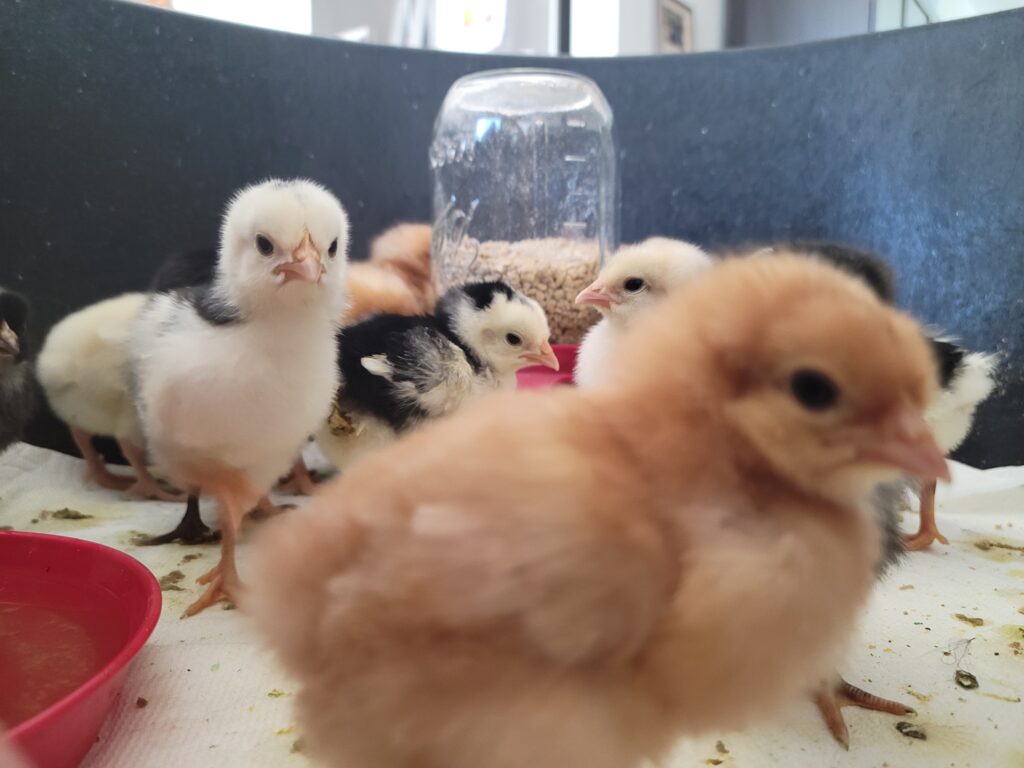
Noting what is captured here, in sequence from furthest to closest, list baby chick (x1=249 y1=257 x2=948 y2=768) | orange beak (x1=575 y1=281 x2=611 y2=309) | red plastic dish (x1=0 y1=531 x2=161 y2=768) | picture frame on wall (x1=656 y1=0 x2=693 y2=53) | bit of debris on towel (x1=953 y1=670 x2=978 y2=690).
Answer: picture frame on wall (x1=656 y1=0 x2=693 y2=53) → orange beak (x1=575 y1=281 x2=611 y2=309) → bit of debris on towel (x1=953 y1=670 x2=978 y2=690) → red plastic dish (x1=0 y1=531 x2=161 y2=768) → baby chick (x1=249 y1=257 x2=948 y2=768)

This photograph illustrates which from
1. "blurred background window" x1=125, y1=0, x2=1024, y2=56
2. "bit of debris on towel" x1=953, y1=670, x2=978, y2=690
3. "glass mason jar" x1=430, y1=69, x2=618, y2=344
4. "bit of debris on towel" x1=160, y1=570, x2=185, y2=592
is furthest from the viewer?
"blurred background window" x1=125, y1=0, x2=1024, y2=56

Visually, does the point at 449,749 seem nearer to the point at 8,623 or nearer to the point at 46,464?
the point at 8,623

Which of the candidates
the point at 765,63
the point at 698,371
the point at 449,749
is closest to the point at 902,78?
the point at 765,63

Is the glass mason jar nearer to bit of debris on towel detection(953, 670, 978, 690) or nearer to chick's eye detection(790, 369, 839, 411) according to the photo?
bit of debris on towel detection(953, 670, 978, 690)

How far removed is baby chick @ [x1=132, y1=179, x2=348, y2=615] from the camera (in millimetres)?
1130

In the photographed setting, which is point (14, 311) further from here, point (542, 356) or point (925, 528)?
point (925, 528)

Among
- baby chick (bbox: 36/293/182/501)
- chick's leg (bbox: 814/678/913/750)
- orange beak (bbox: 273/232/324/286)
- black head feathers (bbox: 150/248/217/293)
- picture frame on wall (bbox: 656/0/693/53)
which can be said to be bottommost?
chick's leg (bbox: 814/678/913/750)

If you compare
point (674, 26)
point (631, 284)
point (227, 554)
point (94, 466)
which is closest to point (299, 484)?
point (94, 466)

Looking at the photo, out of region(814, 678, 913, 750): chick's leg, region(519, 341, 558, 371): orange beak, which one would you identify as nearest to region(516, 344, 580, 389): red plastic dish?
region(519, 341, 558, 371): orange beak

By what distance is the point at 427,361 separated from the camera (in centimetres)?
131

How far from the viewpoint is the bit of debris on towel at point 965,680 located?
0.96 meters

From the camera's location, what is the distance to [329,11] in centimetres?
333

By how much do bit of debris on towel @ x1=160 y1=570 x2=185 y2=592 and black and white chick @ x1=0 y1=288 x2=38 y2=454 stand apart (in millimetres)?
499

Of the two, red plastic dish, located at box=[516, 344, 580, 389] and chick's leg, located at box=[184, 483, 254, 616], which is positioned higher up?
red plastic dish, located at box=[516, 344, 580, 389]
